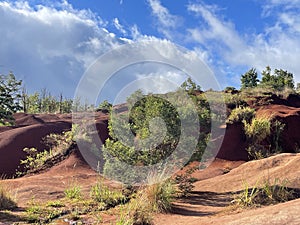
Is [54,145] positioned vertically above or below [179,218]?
above

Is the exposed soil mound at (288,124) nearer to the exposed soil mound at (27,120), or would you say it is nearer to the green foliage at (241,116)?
the green foliage at (241,116)

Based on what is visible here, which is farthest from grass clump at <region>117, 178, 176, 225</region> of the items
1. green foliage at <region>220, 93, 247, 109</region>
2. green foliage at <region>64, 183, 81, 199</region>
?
green foliage at <region>220, 93, 247, 109</region>

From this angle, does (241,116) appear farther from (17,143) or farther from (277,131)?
(17,143)

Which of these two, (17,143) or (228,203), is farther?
(17,143)

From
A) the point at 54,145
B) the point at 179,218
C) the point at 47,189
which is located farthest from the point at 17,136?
the point at 179,218

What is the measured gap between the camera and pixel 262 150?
14359 millimetres

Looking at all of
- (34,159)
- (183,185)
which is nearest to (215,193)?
(183,185)

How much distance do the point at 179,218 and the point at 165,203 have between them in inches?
27.6

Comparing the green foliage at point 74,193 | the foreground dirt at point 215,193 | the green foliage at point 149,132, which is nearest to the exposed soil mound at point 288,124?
the foreground dirt at point 215,193

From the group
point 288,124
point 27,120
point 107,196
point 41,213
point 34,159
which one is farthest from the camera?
point 27,120

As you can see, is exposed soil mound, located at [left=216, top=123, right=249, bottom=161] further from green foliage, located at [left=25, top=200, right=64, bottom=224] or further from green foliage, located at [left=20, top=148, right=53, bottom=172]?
green foliage, located at [left=25, top=200, right=64, bottom=224]

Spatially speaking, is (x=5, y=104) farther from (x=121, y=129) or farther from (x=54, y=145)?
(x=121, y=129)

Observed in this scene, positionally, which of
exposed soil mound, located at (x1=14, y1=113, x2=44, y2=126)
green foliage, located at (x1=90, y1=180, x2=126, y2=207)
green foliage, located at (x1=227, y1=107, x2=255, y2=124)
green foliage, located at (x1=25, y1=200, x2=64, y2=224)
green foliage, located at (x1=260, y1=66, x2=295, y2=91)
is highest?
green foliage, located at (x1=260, y1=66, x2=295, y2=91)

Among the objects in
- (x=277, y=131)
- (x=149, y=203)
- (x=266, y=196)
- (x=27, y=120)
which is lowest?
(x=149, y=203)
